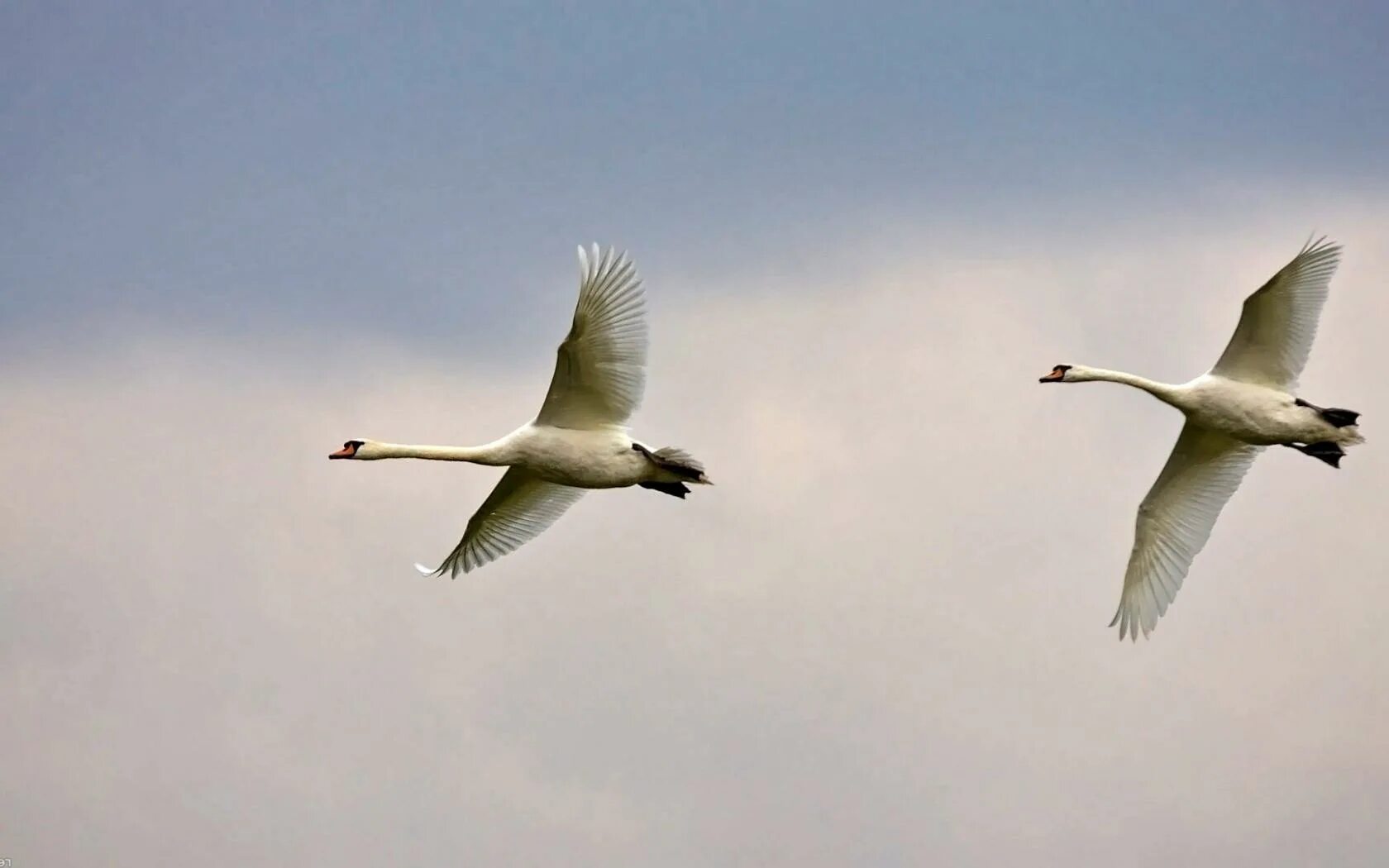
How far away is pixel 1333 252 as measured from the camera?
122 feet

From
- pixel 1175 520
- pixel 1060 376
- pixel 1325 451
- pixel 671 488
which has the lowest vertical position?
pixel 671 488

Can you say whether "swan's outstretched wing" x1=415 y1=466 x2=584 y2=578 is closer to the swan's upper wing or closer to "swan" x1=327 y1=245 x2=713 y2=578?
"swan" x1=327 y1=245 x2=713 y2=578

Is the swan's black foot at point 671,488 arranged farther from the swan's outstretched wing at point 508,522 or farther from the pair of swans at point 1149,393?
the swan's outstretched wing at point 508,522

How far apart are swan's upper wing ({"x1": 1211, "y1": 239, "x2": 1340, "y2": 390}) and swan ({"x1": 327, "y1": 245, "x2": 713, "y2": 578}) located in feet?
29.2

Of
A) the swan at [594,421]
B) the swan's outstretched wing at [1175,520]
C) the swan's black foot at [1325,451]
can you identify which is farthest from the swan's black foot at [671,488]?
the swan's black foot at [1325,451]

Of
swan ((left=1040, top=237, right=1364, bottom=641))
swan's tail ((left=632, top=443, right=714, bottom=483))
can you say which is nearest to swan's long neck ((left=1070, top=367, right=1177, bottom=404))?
swan ((left=1040, top=237, right=1364, bottom=641))

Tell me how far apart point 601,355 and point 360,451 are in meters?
4.90

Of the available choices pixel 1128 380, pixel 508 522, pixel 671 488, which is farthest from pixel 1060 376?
pixel 508 522

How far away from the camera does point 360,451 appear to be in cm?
3819

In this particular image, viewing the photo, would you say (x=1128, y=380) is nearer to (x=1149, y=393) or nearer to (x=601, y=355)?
(x=1149, y=393)

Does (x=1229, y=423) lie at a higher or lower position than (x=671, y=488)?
higher

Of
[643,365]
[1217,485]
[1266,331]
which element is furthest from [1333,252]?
[643,365]

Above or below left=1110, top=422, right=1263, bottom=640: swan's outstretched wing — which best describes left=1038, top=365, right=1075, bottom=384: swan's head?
above

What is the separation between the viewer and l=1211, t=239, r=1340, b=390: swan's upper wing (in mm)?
37406
